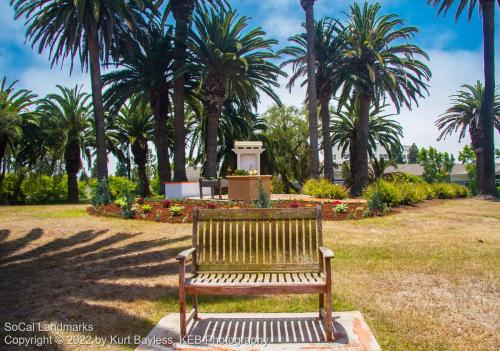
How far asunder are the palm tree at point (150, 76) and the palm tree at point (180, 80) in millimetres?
1169

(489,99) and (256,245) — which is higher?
(489,99)

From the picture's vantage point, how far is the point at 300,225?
174 inches

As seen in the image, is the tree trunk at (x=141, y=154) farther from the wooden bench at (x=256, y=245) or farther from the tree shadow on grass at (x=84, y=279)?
the wooden bench at (x=256, y=245)

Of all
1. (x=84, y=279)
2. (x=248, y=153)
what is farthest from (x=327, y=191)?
(x=84, y=279)

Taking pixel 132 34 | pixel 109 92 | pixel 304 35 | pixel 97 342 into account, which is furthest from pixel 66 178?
pixel 97 342

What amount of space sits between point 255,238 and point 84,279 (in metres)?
3.26

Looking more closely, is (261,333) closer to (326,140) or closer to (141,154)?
(326,140)

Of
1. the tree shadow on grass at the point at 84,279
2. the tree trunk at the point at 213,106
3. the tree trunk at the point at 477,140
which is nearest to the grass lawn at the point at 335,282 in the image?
the tree shadow on grass at the point at 84,279

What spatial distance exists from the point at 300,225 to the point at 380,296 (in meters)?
1.61

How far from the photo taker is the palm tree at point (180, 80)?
72.9 feet

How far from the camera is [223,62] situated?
2094 cm

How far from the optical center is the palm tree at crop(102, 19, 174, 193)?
22672 mm

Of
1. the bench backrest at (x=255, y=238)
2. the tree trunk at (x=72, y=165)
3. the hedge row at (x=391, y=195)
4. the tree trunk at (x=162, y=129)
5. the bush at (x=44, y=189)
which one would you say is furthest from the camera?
the tree trunk at (x=72, y=165)

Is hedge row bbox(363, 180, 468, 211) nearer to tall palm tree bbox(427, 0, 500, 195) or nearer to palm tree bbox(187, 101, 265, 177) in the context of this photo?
tall palm tree bbox(427, 0, 500, 195)
